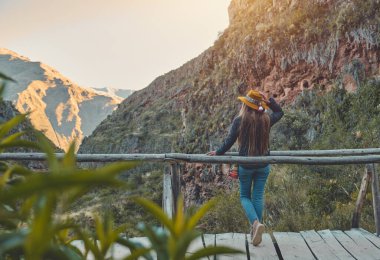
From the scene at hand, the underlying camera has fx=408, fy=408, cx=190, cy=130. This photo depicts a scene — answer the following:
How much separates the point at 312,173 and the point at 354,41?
841 centimetres

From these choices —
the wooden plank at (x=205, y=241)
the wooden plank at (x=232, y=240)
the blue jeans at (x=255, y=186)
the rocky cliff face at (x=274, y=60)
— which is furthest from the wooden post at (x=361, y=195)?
the rocky cliff face at (x=274, y=60)

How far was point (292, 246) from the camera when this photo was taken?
12.5 ft

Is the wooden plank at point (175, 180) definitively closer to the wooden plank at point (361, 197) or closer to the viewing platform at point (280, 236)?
the viewing platform at point (280, 236)

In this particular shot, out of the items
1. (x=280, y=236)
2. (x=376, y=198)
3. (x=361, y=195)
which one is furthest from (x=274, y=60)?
(x=280, y=236)

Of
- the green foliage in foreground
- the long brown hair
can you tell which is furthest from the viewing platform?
the green foliage in foreground

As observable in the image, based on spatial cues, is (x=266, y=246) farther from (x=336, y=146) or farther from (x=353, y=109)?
(x=353, y=109)

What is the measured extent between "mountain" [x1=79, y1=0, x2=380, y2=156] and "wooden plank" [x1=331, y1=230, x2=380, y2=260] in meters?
11.7

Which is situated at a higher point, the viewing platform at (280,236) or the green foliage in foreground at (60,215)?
the green foliage in foreground at (60,215)

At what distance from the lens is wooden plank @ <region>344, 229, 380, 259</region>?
11.8 feet

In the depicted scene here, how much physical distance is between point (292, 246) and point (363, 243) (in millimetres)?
692

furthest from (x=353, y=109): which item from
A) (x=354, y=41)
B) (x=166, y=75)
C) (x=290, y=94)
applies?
(x=166, y=75)

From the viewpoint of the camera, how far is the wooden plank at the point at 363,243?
11.8 feet

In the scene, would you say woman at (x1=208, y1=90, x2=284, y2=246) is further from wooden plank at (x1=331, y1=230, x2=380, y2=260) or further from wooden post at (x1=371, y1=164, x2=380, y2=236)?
wooden post at (x1=371, y1=164, x2=380, y2=236)

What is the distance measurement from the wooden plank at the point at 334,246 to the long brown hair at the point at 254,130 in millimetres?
1052
